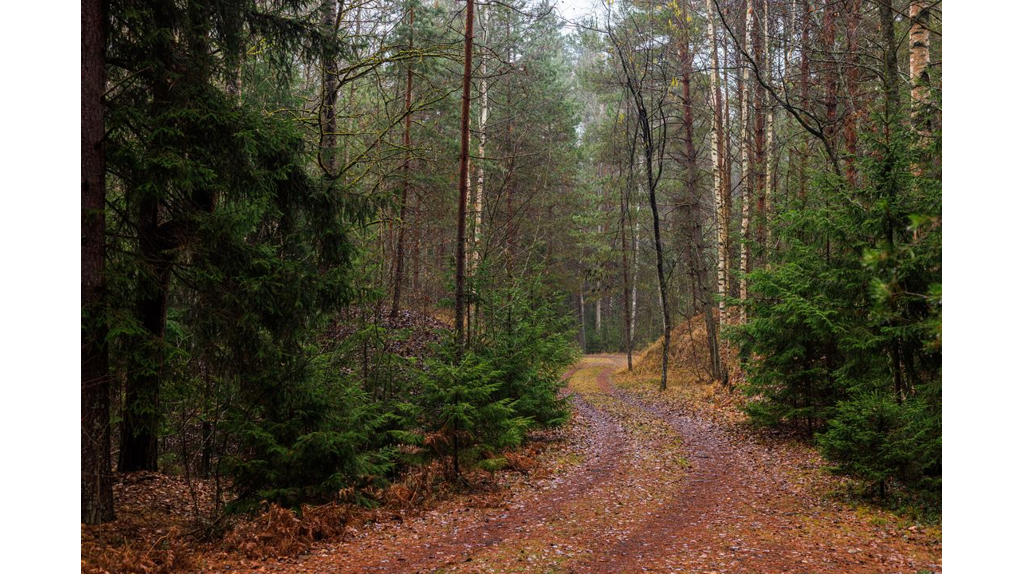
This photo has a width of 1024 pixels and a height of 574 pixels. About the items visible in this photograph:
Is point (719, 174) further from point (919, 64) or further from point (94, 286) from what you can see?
point (94, 286)

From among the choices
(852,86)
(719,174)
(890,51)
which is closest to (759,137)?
(719,174)

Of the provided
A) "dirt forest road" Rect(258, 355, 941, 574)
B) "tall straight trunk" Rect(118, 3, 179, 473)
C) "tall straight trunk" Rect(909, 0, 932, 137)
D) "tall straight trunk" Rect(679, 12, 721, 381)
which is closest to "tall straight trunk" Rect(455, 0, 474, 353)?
"dirt forest road" Rect(258, 355, 941, 574)

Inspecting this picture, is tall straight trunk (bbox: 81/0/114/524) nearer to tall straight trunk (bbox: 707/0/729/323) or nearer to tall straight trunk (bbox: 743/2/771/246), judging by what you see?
tall straight trunk (bbox: 743/2/771/246)

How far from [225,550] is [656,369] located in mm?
19755

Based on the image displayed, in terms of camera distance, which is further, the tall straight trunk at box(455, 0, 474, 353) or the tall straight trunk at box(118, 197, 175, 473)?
the tall straight trunk at box(455, 0, 474, 353)

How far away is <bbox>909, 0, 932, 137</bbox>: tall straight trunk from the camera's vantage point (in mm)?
6191

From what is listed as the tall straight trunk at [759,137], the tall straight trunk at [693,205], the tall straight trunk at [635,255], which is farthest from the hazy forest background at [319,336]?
the tall straight trunk at [635,255]

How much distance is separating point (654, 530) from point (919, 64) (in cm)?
668

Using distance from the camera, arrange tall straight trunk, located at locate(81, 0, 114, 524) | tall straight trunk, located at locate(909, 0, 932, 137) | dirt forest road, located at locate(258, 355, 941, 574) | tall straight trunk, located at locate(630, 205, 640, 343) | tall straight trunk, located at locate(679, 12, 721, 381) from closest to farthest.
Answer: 1. dirt forest road, located at locate(258, 355, 941, 574)
2. tall straight trunk, located at locate(81, 0, 114, 524)
3. tall straight trunk, located at locate(909, 0, 932, 137)
4. tall straight trunk, located at locate(679, 12, 721, 381)
5. tall straight trunk, located at locate(630, 205, 640, 343)

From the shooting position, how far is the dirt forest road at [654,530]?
5.38 m

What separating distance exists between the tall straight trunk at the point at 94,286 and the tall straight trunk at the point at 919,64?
28.9 ft

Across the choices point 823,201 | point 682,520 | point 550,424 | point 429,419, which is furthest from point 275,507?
point 823,201

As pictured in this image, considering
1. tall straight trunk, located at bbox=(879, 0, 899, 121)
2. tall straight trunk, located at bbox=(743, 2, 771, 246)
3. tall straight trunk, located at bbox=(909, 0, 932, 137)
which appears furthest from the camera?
tall straight trunk, located at bbox=(743, 2, 771, 246)

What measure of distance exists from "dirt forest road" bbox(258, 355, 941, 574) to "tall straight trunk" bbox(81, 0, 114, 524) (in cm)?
210
